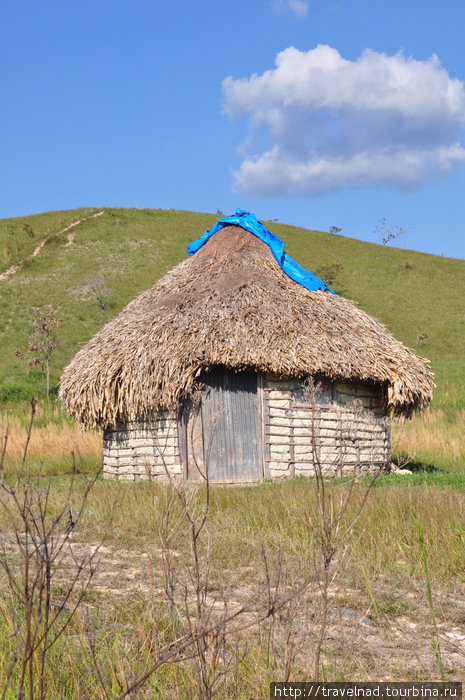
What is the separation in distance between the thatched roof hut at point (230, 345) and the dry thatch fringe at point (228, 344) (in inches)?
0.7

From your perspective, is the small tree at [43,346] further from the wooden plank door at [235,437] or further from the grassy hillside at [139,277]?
the wooden plank door at [235,437]

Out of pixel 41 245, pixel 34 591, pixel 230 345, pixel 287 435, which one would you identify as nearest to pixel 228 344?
pixel 230 345

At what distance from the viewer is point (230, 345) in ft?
35.7

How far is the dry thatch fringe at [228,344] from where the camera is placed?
35.9 ft

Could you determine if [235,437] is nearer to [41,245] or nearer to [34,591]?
[34,591]

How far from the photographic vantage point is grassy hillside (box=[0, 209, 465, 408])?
29.9 m

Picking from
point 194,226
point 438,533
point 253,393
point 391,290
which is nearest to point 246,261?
point 253,393

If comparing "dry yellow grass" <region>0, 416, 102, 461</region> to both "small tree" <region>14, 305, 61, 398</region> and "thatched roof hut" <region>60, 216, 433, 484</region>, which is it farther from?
"small tree" <region>14, 305, 61, 398</region>

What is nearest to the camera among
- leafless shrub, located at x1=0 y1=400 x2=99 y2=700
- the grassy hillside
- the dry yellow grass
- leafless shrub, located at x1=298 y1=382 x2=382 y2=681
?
leafless shrub, located at x1=0 y1=400 x2=99 y2=700

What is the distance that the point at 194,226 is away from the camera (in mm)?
45031

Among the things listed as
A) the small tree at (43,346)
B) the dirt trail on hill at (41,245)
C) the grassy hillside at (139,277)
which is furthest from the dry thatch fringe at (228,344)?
the dirt trail on hill at (41,245)

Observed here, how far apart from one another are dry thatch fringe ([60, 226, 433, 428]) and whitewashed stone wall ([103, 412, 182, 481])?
1.17 ft

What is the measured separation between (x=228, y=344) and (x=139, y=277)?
2602 centimetres

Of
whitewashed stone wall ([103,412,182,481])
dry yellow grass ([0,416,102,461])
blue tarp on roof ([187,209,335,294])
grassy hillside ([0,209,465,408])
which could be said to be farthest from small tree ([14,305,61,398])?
blue tarp on roof ([187,209,335,294])
